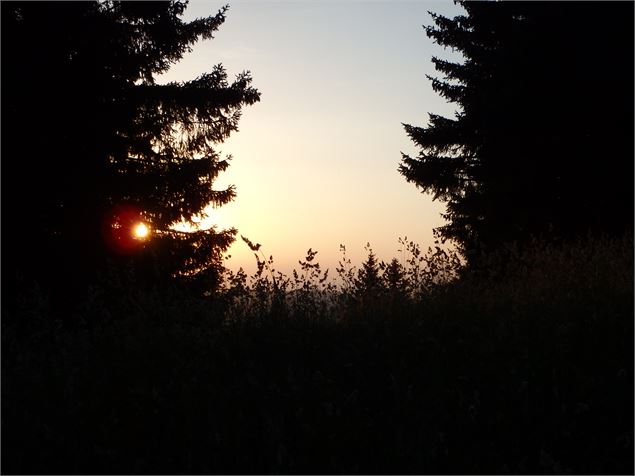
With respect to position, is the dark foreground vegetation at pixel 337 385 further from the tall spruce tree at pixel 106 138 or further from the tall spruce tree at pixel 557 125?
the tall spruce tree at pixel 557 125

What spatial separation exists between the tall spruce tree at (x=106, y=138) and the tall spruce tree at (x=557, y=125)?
554 centimetres

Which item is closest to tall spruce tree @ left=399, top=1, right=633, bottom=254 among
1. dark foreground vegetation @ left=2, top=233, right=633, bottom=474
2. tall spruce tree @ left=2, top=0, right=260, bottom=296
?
tall spruce tree @ left=2, top=0, right=260, bottom=296

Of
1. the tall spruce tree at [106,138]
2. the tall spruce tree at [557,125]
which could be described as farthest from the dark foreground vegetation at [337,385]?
the tall spruce tree at [557,125]

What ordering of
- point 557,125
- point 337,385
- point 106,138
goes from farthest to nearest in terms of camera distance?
point 557,125, point 106,138, point 337,385

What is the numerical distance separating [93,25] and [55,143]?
2142 mm

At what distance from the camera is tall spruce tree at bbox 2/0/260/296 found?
430 inches

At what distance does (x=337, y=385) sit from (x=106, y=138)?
27.2 ft

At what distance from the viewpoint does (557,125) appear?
1382 cm

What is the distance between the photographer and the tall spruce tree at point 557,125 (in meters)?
13.4

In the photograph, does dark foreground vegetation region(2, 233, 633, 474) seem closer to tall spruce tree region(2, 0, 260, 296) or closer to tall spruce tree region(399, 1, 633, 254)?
tall spruce tree region(2, 0, 260, 296)

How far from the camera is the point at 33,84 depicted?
10.9 m

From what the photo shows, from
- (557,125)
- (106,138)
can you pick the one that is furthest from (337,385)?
(557,125)

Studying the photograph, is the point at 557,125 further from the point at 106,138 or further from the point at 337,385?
the point at 337,385

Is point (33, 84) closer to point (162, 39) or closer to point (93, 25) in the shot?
point (93, 25)
